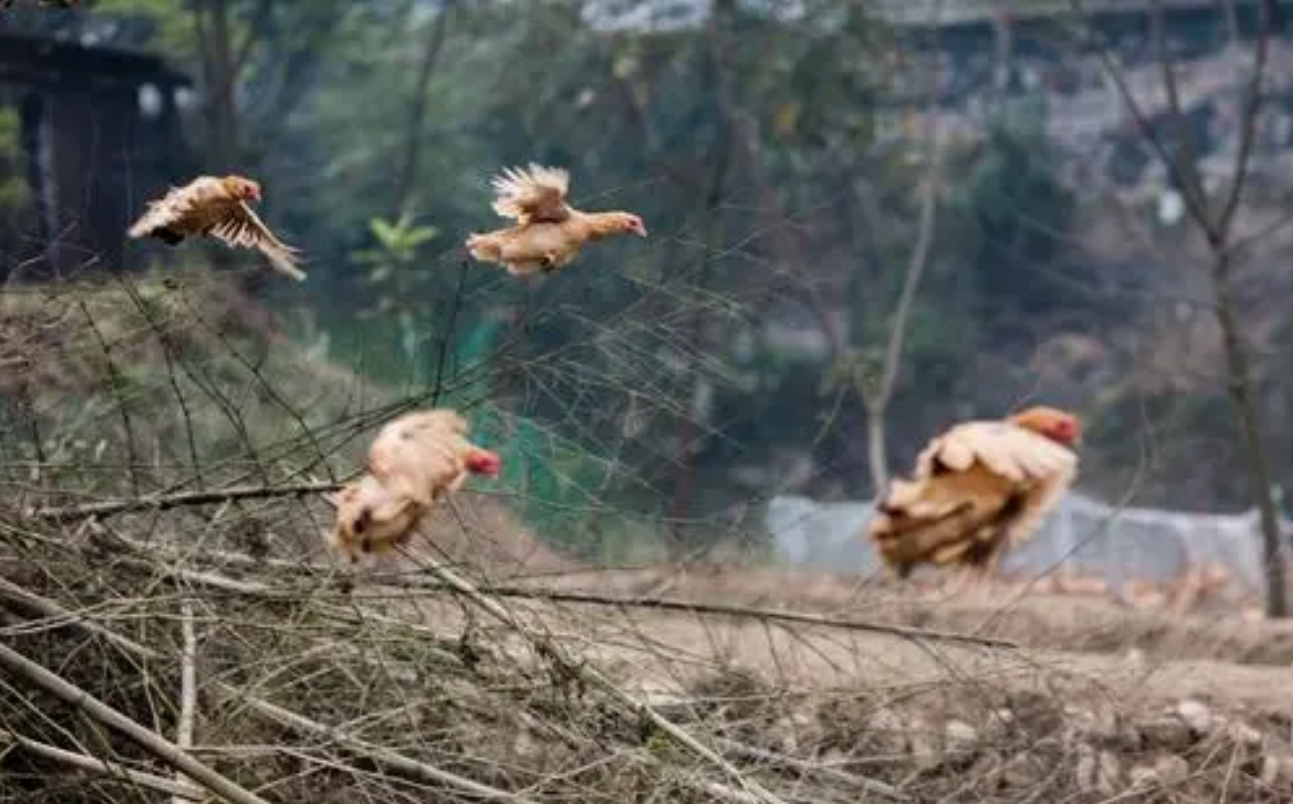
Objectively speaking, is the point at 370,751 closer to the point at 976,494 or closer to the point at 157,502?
the point at 157,502

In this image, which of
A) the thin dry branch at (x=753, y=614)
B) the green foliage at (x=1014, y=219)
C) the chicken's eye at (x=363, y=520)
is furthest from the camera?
the green foliage at (x=1014, y=219)

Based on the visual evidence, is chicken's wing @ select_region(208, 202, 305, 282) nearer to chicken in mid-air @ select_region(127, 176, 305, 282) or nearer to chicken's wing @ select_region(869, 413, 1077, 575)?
chicken in mid-air @ select_region(127, 176, 305, 282)

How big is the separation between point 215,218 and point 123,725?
0.74m

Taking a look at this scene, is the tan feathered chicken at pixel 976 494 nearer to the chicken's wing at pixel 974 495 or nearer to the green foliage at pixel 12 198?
the chicken's wing at pixel 974 495

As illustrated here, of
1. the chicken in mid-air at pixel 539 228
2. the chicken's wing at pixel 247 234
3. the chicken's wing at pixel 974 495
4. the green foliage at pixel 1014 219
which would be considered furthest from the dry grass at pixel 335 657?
the green foliage at pixel 1014 219

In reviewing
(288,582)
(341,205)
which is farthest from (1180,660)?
(341,205)

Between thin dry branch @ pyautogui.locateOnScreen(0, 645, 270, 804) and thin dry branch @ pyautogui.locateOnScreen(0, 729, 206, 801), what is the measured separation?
24mm

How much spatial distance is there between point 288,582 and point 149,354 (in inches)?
22.8

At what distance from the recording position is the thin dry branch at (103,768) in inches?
110

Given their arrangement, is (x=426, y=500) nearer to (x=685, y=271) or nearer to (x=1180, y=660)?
(x=685, y=271)

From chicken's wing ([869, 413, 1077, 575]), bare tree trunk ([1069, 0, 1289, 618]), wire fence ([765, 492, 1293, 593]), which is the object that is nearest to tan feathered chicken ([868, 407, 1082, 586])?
chicken's wing ([869, 413, 1077, 575])

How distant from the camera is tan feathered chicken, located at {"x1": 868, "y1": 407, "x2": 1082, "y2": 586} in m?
1.94

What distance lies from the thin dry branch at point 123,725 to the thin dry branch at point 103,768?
2 centimetres

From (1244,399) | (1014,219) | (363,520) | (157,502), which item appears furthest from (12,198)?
(1014,219)
